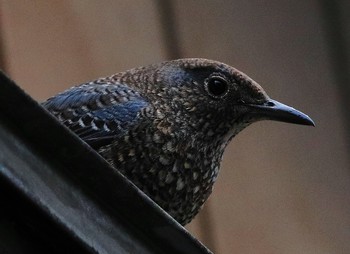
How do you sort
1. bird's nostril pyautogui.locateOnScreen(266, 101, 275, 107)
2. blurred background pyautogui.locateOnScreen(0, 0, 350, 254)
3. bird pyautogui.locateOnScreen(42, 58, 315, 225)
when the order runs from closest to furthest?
bird pyautogui.locateOnScreen(42, 58, 315, 225)
bird's nostril pyautogui.locateOnScreen(266, 101, 275, 107)
blurred background pyautogui.locateOnScreen(0, 0, 350, 254)

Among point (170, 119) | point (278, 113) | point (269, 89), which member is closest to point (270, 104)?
point (278, 113)

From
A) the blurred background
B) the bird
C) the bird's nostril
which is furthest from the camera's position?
the blurred background

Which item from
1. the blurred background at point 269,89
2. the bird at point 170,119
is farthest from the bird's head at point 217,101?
the blurred background at point 269,89

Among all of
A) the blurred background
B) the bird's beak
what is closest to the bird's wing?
the bird's beak


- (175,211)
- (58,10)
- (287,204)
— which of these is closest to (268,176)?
(287,204)

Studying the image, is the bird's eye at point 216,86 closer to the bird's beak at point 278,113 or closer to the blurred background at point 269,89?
the bird's beak at point 278,113

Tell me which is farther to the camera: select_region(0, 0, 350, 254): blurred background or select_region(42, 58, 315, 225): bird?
select_region(0, 0, 350, 254): blurred background

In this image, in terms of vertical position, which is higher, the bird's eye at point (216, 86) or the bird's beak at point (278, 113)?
the bird's eye at point (216, 86)

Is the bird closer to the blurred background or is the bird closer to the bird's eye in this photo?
the bird's eye
